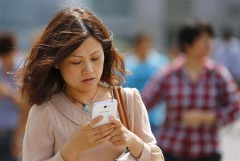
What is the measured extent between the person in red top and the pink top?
2.68 meters

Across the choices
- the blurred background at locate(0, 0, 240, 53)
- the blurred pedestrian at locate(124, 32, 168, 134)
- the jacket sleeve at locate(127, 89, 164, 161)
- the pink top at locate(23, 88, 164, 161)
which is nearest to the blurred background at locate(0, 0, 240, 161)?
the blurred background at locate(0, 0, 240, 53)

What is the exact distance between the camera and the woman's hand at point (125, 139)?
3162 mm

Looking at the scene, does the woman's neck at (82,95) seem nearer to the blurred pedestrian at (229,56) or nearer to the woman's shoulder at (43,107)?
the woman's shoulder at (43,107)

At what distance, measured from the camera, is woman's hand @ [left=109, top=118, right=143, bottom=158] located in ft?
10.4

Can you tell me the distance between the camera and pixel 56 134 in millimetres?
3262

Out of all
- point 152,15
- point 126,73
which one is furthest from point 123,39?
point 126,73

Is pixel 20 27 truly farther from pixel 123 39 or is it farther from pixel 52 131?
pixel 52 131

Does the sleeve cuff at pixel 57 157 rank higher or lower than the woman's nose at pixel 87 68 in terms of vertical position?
lower

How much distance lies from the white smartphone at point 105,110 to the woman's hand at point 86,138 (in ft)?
0.05

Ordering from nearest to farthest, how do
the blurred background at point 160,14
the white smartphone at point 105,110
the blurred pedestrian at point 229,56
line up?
1. the white smartphone at point 105,110
2. the blurred pedestrian at point 229,56
3. the blurred background at point 160,14

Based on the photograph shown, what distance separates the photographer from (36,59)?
10.8 ft

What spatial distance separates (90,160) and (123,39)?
105ft

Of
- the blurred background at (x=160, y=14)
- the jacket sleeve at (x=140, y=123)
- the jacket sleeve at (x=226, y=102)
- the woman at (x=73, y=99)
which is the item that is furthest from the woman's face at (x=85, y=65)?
the blurred background at (x=160, y=14)

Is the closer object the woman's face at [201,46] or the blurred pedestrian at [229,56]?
the woman's face at [201,46]
